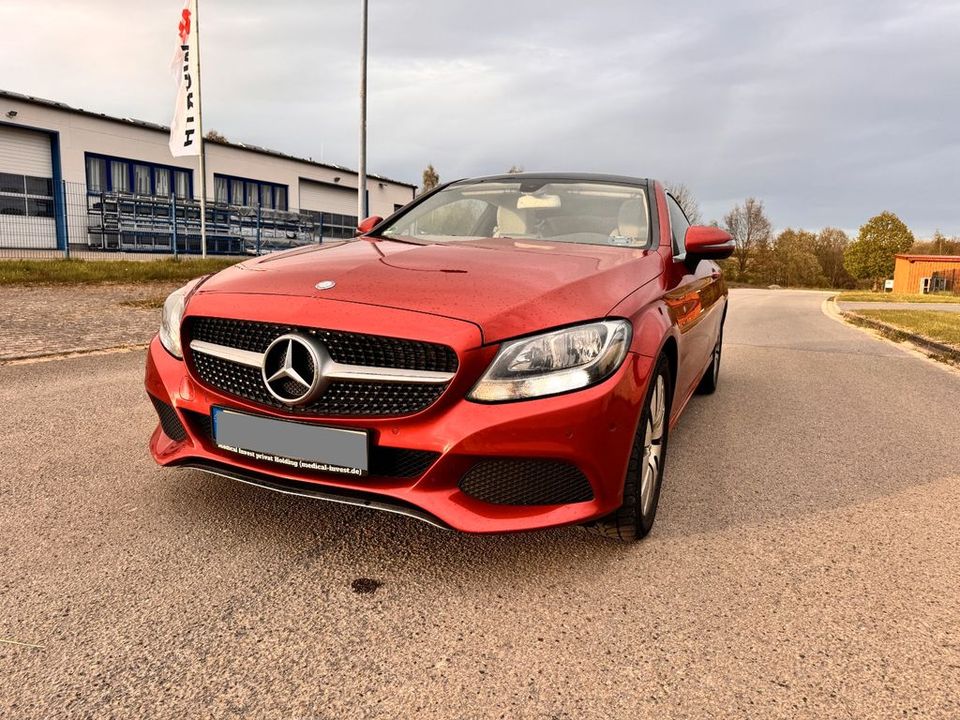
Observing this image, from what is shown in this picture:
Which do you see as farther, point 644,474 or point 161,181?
point 161,181

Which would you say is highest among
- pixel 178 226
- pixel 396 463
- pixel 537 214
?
pixel 178 226

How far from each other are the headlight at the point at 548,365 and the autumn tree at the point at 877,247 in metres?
84.0

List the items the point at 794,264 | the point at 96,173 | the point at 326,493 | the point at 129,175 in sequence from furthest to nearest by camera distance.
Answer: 1. the point at 794,264
2. the point at 129,175
3. the point at 96,173
4. the point at 326,493

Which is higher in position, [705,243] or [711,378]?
[705,243]

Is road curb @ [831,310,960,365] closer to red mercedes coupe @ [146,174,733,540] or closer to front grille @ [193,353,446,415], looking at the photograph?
red mercedes coupe @ [146,174,733,540]

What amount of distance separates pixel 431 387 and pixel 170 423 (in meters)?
1.09

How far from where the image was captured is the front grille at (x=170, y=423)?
250cm

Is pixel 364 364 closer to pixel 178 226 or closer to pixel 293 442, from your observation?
pixel 293 442

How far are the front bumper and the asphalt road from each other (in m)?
0.27

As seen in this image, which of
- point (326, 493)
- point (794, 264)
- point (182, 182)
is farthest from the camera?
point (794, 264)

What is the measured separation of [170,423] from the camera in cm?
257

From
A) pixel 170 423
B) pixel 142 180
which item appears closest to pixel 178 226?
pixel 142 180

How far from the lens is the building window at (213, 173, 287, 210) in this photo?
88.8ft

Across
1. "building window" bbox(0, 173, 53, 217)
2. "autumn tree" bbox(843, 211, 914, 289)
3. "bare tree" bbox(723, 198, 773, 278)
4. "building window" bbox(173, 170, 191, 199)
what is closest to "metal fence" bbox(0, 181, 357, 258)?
"building window" bbox(0, 173, 53, 217)
